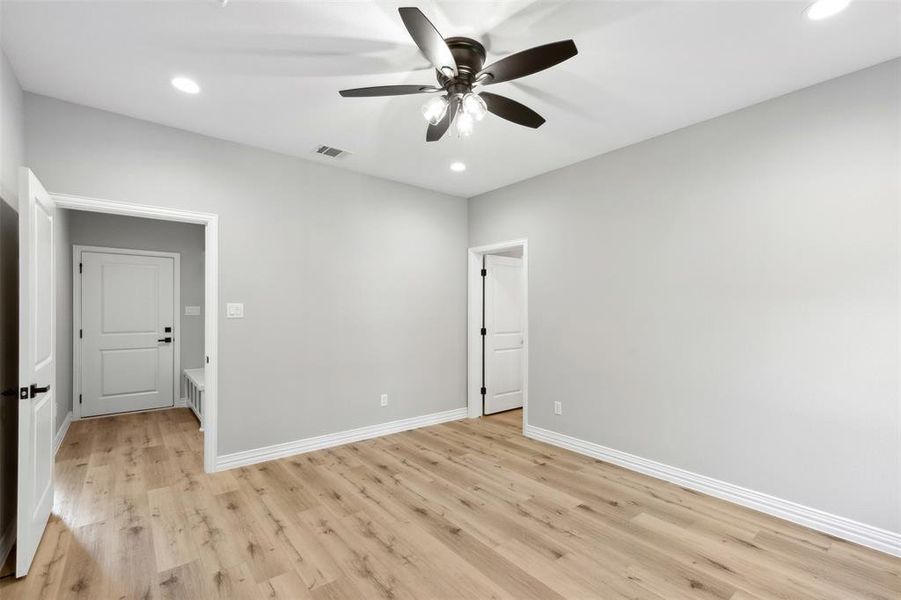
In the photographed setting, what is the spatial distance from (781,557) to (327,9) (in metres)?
3.71

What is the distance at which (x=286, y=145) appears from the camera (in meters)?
3.65

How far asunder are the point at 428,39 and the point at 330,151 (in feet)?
7.54

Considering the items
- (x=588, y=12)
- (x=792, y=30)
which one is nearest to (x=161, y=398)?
(x=588, y=12)

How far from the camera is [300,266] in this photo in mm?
3943

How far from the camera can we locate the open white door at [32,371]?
2.09m

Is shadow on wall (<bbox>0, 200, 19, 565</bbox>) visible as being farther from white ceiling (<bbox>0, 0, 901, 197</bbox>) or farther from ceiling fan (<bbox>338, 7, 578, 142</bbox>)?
ceiling fan (<bbox>338, 7, 578, 142</bbox>)

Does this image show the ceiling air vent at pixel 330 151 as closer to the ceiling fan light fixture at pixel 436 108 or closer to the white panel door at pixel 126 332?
the ceiling fan light fixture at pixel 436 108

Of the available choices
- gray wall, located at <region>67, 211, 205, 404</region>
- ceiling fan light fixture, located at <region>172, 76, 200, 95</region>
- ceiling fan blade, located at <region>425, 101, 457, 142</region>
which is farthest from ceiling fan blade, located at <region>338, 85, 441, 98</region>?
gray wall, located at <region>67, 211, 205, 404</region>

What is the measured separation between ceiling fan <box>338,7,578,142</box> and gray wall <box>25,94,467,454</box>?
6.36 feet

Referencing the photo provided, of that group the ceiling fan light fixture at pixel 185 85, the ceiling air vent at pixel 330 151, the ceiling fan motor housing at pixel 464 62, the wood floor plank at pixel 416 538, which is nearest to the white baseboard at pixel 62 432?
the wood floor plank at pixel 416 538

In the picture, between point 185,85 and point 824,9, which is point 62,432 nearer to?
point 185,85

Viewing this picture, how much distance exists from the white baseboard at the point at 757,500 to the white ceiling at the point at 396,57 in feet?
8.80

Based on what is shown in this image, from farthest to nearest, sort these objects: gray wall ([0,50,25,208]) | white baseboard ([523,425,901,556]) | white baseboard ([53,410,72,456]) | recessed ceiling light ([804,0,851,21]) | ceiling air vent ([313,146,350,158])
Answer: white baseboard ([53,410,72,456]), ceiling air vent ([313,146,350,158]), white baseboard ([523,425,901,556]), gray wall ([0,50,25,208]), recessed ceiling light ([804,0,851,21])

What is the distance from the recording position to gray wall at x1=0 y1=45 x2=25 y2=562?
2.26 metres
